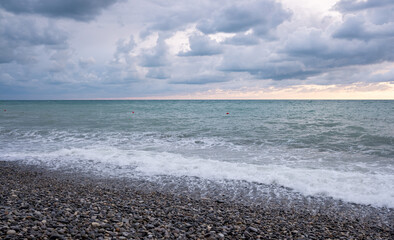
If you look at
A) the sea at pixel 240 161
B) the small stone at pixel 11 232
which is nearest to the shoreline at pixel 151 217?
the small stone at pixel 11 232

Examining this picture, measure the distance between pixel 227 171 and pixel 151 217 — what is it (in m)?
5.34

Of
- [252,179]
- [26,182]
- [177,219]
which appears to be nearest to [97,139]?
[26,182]

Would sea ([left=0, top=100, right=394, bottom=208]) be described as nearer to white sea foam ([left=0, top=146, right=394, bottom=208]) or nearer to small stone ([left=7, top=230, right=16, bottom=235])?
white sea foam ([left=0, top=146, right=394, bottom=208])

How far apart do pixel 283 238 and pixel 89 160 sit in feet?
34.8

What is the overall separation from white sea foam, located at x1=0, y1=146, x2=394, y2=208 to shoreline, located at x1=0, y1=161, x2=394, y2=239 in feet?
4.57

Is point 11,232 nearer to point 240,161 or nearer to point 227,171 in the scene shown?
point 227,171

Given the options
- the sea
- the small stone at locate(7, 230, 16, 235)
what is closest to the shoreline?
the small stone at locate(7, 230, 16, 235)

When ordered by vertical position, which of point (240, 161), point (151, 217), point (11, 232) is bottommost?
point (240, 161)

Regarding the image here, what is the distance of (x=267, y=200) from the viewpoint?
775 centimetres

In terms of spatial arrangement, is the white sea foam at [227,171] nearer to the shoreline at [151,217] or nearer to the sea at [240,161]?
the sea at [240,161]

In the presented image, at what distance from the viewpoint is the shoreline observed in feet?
15.6

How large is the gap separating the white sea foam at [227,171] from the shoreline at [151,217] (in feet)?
4.57

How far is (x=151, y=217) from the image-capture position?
18.7 ft

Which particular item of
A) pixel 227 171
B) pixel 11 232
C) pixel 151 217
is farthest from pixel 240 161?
pixel 11 232
